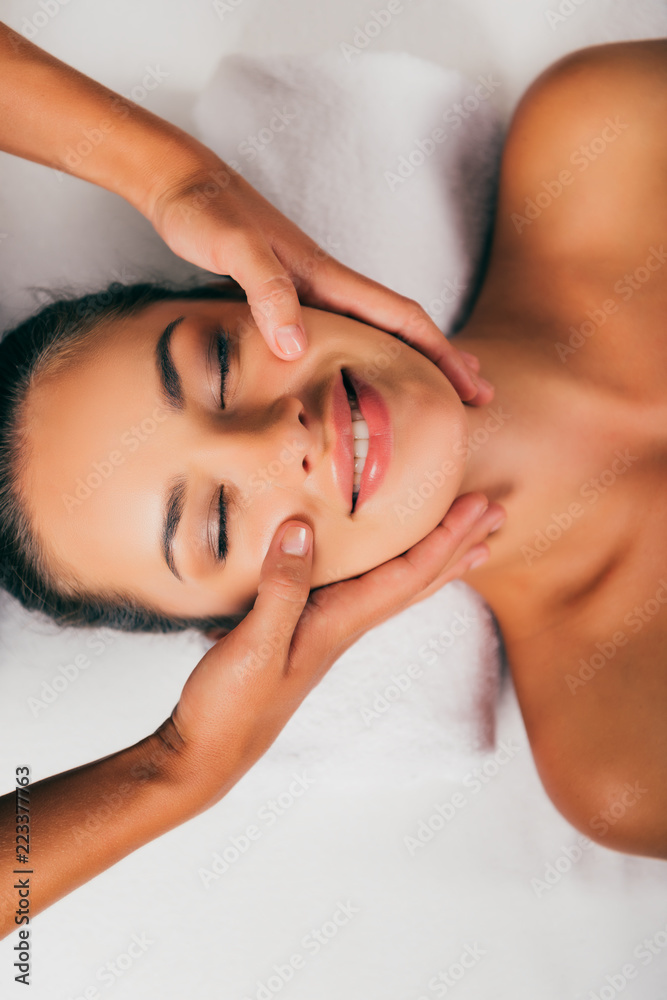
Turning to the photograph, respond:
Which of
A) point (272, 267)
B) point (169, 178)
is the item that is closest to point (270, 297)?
point (272, 267)

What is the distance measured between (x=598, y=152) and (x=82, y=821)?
1.63 metres

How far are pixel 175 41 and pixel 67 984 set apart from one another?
7.39 feet

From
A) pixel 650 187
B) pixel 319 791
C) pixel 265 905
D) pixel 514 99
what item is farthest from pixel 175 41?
pixel 265 905

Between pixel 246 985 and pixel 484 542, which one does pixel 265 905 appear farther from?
pixel 484 542

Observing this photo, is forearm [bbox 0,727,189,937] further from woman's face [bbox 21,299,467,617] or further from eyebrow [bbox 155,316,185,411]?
eyebrow [bbox 155,316,185,411]

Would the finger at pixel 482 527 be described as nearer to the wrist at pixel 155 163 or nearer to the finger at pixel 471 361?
the finger at pixel 471 361

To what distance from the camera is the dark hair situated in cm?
117

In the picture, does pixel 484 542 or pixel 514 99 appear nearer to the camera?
pixel 484 542

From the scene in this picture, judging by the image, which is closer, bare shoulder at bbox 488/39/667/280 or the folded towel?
bare shoulder at bbox 488/39/667/280

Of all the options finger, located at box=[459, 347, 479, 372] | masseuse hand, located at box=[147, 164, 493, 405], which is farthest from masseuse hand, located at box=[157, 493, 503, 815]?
finger, located at box=[459, 347, 479, 372]

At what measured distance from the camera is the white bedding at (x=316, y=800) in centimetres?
153

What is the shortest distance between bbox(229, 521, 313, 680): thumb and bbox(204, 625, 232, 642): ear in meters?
0.29

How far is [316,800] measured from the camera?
1.65m

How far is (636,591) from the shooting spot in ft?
4.71
